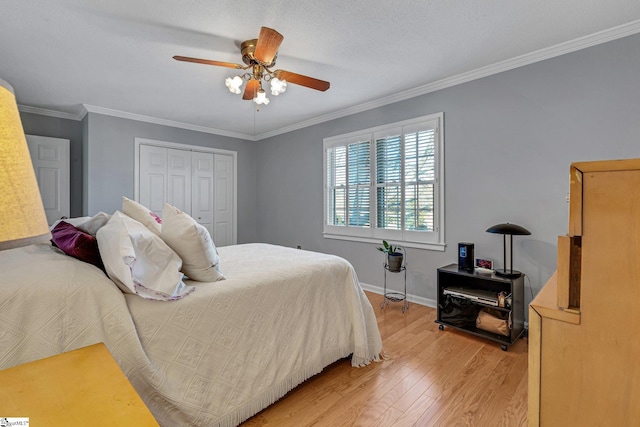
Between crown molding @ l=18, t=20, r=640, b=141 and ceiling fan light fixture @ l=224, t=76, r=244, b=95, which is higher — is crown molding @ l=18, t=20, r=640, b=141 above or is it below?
→ above

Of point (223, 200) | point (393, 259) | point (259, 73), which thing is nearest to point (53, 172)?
point (223, 200)

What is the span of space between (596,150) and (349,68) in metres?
2.20

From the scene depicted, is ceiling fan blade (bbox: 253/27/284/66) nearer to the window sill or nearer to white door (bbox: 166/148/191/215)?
the window sill

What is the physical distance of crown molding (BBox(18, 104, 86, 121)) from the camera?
3.94 metres

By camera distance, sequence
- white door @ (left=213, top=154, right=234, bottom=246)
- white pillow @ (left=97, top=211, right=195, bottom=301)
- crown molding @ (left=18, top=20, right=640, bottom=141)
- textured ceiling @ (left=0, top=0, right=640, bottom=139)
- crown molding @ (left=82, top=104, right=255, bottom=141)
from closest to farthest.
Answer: white pillow @ (left=97, top=211, right=195, bottom=301)
textured ceiling @ (left=0, top=0, right=640, bottom=139)
crown molding @ (left=18, top=20, right=640, bottom=141)
crown molding @ (left=82, top=104, right=255, bottom=141)
white door @ (left=213, top=154, right=234, bottom=246)

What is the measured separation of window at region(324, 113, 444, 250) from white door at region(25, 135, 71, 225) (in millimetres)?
3669

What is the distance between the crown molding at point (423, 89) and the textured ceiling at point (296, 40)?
0.01 m

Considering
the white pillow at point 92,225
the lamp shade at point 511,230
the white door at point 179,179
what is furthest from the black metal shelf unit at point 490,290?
the white door at point 179,179

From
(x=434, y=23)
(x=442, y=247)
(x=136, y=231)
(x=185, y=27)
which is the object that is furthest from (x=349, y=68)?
(x=136, y=231)

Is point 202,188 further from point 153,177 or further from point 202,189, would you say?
point 153,177

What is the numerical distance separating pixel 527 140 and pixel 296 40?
2.22 m

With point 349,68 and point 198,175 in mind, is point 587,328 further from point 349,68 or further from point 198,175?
point 198,175

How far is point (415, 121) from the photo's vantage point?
3492 mm

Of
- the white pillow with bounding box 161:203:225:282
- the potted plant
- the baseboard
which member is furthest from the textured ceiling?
the baseboard
